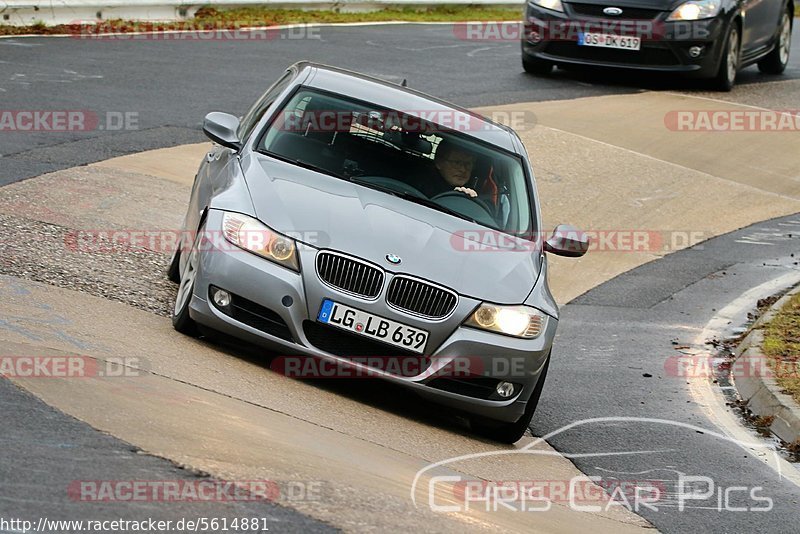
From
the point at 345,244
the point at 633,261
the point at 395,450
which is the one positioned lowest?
the point at 633,261

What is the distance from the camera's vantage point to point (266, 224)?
23.0ft

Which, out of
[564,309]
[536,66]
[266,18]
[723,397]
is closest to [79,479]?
[723,397]

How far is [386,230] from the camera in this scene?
7098mm

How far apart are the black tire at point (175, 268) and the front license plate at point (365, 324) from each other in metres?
2.17

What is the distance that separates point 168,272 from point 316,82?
5.26 ft

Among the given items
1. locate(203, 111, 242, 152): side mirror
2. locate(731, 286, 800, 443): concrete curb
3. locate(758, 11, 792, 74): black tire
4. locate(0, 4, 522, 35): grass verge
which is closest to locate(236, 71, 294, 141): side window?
locate(203, 111, 242, 152): side mirror

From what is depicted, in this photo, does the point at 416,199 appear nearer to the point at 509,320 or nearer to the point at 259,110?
the point at 509,320

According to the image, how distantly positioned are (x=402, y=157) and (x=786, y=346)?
326cm

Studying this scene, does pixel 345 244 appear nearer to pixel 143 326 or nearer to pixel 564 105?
pixel 143 326

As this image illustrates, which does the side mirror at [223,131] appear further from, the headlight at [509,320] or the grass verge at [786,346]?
the grass verge at [786,346]

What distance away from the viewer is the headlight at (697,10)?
1778 centimetres

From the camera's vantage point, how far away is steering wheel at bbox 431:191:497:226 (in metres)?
7.85

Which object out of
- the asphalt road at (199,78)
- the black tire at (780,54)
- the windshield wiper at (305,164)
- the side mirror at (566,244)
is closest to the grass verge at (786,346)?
the side mirror at (566,244)

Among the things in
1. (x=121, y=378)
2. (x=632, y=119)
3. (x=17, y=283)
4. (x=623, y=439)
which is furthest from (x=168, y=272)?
(x=632, y=119)
